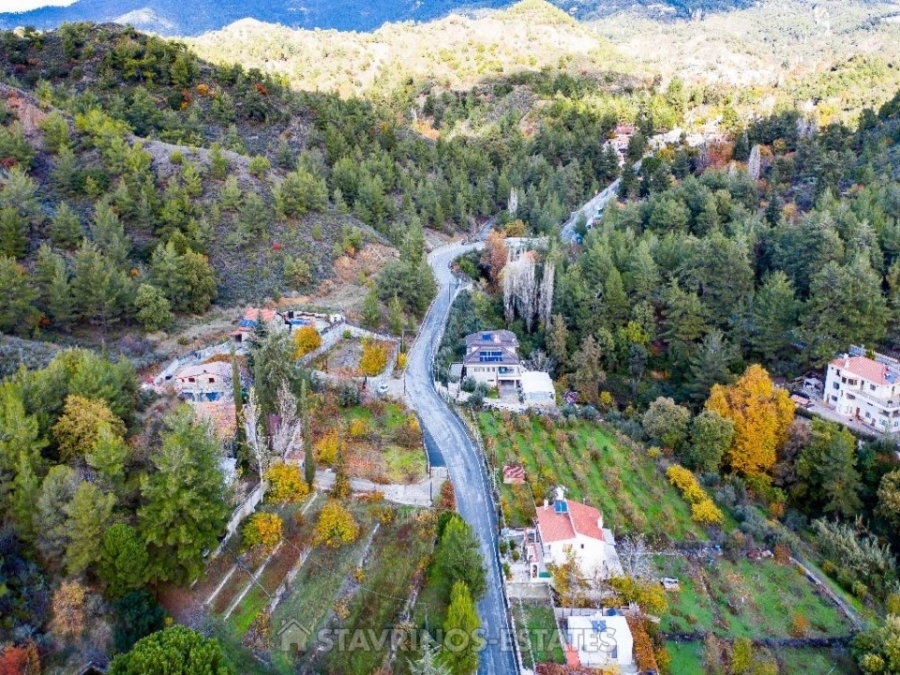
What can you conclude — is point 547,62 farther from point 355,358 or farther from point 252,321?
point 355,358

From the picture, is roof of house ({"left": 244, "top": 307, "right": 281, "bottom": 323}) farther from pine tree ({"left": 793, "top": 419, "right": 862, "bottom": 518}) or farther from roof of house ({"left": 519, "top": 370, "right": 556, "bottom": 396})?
pine tree ({"left": 793, "top": 419, "right": 862, "bottom": 518})

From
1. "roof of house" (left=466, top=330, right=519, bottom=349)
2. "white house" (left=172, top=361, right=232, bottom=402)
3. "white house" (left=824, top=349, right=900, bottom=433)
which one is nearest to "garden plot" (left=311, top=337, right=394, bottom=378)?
"roof of house" (left=466, top=330, right=519, bottom=349)

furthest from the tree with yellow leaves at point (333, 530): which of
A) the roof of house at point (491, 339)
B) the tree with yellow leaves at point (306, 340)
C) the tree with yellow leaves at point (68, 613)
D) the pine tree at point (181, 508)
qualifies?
the roof of house at point (491, 339)

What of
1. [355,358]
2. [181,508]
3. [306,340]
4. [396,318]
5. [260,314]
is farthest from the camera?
[396,318]

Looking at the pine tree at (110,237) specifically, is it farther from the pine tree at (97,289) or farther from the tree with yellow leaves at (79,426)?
the tree with yellow leaves at (79,426)

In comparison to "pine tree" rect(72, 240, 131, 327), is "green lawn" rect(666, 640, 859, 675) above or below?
below

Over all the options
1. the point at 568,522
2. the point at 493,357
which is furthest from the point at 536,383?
the point at 568,522

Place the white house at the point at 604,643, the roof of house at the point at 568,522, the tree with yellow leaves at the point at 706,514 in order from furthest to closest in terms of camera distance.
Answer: the tree with yellow leaves at the point at 706,514 → the roof of house at the point at 568,522 → the white house at the point at 604,643
